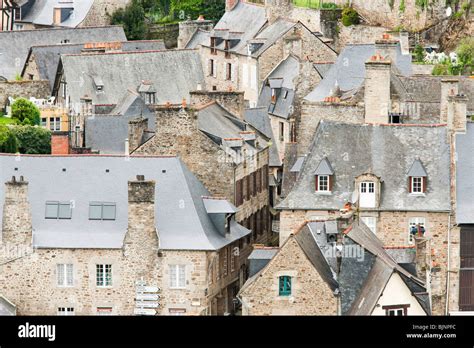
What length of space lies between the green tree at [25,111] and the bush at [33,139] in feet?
18.1

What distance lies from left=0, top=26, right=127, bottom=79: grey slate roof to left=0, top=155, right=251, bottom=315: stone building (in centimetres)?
4059

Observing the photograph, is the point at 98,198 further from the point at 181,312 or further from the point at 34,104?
the point at 34,104

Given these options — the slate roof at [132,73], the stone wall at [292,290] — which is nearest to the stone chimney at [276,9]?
the slate roof at [132,73]

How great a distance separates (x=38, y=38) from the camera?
7881cm

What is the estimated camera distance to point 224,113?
155 ft

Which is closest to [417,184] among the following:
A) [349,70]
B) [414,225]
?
[414,225]

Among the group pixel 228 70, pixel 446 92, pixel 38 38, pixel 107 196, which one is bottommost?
pixel 107 196

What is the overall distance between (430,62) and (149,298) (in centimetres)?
3163

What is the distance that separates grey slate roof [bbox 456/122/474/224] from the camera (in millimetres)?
37125

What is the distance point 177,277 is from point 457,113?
10.3m

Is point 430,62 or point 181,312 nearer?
point 181,312

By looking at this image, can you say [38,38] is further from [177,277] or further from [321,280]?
[321,280]
